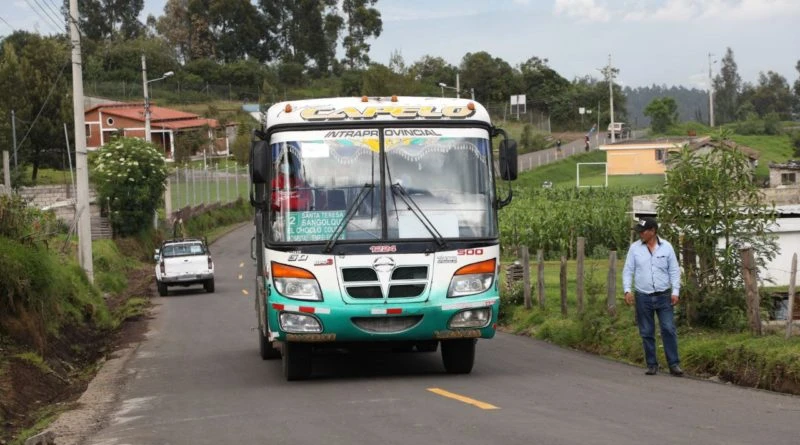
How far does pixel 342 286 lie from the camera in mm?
13195

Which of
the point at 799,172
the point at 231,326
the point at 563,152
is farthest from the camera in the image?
the point at 563,152

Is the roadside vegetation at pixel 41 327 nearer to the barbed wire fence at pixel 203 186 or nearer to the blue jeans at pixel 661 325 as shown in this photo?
the blue jeans at pixel 661 325

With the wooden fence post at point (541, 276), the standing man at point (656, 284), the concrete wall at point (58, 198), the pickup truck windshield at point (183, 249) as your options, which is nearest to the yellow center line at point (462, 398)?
the standing man at point (656, 284)

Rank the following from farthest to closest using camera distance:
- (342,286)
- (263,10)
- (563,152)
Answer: (263,10) → (563,152) → (342,286)

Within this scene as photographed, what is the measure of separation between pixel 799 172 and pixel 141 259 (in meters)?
36.0

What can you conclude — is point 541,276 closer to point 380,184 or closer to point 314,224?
point 380,184

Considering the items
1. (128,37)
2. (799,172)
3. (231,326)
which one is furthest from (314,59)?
(231,326)

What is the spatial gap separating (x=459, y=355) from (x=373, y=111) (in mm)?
3199

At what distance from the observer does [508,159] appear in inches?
529

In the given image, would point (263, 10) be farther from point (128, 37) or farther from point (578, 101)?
point (578, 101)

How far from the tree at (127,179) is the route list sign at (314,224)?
4233 cm

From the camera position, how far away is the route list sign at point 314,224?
1334 centimetres

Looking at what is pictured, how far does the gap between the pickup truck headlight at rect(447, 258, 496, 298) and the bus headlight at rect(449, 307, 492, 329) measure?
0.22m

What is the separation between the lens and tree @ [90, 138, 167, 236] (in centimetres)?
5444
